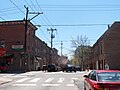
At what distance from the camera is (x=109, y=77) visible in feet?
37.0

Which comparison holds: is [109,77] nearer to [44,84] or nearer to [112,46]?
[44,84]

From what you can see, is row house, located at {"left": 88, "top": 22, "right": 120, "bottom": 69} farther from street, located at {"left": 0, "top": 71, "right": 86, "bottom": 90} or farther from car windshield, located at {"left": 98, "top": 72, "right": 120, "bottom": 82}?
car windshield, located at {"left": 98, "top": 72, "right": 120, "bottom": 82}

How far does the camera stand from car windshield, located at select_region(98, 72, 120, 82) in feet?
36.0

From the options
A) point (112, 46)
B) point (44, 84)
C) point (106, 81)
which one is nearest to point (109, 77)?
point (106, 81)

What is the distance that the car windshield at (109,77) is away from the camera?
1098 centimetres

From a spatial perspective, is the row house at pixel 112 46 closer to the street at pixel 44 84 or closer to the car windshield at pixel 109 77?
the street at pixel 44 84

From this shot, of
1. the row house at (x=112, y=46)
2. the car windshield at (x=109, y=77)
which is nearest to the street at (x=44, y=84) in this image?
the car windshield at (x=109, y=77)

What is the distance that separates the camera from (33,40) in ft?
224

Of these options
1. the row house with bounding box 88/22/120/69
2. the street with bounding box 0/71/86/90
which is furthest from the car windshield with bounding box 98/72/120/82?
the row house with bounding box 88/22/120/69

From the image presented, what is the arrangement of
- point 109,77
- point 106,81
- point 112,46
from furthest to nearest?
point 112,46
point 109,77
point 106,81

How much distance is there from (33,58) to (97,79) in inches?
2218

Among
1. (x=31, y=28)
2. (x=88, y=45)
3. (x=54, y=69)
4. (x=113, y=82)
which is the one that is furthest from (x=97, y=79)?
(x=88, y=45)

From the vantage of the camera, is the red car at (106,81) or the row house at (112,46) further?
the row house at (112,46)

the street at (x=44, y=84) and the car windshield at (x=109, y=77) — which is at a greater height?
the car windshield at (x=109, y=77)
